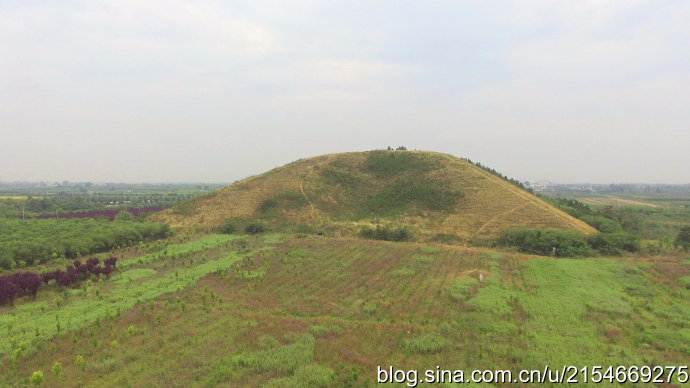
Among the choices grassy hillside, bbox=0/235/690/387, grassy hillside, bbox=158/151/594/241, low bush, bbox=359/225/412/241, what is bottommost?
grassy hillside, bbox=0/235/690/387

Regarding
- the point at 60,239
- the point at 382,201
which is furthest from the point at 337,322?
the point at 382,201

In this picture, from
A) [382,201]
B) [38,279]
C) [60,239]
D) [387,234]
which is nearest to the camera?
[38,279]

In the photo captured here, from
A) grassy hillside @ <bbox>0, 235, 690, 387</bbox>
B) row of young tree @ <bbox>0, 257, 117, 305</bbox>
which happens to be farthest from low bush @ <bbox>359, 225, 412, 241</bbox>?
row of young tree @ <bbox>0, 257, 117, 305</bbox>

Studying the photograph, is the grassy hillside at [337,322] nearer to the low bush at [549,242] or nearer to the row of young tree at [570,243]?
the row of young tree at [570,243]

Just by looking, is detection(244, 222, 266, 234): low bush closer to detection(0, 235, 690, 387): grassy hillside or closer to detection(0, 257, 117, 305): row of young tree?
detection(0, 235, 690, 387): grassy hillside

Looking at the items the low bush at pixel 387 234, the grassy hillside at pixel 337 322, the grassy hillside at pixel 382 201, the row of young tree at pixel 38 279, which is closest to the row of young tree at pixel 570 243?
the grassy hillside at pixel 337 322

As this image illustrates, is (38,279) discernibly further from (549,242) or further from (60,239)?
(549,242)
